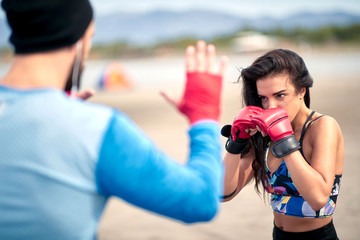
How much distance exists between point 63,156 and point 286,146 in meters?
1.28

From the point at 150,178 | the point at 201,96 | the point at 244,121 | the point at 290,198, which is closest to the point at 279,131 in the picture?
the point at 244,121

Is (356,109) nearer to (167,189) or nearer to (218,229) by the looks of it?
(218,229)

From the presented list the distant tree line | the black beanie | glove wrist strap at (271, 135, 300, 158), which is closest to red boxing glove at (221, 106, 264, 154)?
glove wrist strap at (271, 135, 300, 158)

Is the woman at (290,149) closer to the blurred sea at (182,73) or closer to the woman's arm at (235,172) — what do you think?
the woman's arm at (235,172)

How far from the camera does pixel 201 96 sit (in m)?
1.28

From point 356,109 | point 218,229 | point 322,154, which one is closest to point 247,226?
point 218,229

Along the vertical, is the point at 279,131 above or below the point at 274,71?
below

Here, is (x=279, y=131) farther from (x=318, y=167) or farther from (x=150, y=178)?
(x=150, y=178)

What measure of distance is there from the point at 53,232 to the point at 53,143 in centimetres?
27

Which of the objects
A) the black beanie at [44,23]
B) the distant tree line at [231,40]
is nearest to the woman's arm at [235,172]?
the black beanie at [44,23]

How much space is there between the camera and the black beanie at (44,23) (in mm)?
1103

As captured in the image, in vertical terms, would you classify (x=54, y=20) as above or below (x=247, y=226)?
above

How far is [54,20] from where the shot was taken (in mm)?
1111

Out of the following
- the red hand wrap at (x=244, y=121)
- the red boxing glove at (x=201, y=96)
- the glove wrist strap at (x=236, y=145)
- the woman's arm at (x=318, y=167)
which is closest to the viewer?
the red boxing glove at (x=201, y=96)
